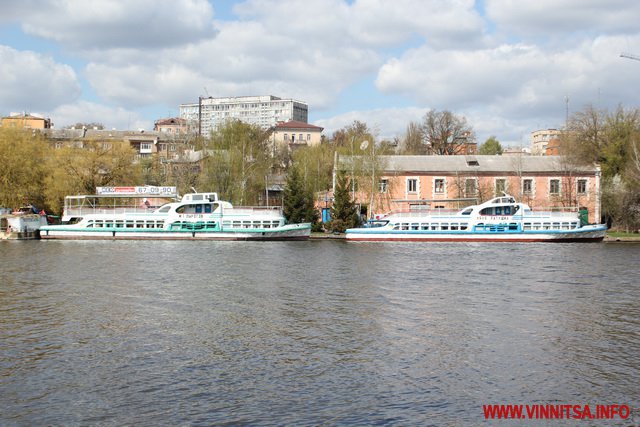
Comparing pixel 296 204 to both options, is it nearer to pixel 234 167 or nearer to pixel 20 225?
pixel 234 167

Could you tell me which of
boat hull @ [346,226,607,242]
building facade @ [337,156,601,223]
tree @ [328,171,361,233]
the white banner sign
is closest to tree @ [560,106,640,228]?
building facade @ [337,156,601,223]

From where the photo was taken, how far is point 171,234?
63.0 metres

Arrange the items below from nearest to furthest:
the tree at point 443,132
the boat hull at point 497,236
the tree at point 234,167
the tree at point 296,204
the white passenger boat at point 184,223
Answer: the boat hull at point 497,236 < the white passenger boat at point 184,223 < the tree at point 296,204 < the tree at point 234,167 < the tree at point 443,132

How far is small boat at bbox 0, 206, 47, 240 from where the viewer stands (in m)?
64.9

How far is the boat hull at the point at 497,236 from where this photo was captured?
60.9 m

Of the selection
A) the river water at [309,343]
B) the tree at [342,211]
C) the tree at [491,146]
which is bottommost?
the river water at [309,343]

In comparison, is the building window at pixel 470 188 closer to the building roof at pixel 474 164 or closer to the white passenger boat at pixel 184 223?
the building roof at pixel 474 164

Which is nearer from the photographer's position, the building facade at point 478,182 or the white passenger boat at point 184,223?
the white passenger boat at point 184,223

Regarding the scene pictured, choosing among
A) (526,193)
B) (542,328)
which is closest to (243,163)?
(526,193)

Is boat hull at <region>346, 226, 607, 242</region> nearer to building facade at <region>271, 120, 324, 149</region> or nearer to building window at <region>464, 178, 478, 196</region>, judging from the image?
building window at <region>464, 178, 478, 196</region>

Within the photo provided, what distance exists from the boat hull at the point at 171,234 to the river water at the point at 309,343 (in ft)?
79.2

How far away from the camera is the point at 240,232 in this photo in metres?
62.8

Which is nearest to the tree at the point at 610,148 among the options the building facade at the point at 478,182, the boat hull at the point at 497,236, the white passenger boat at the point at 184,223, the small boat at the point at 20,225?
the building facade at the point at 478,182

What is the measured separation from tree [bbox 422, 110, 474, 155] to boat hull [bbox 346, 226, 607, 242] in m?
53.0
